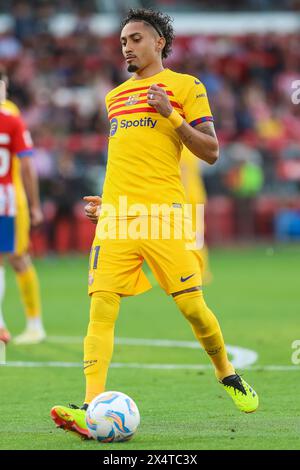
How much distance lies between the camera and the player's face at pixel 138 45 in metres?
6.39

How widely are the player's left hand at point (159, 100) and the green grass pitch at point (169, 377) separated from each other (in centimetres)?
175

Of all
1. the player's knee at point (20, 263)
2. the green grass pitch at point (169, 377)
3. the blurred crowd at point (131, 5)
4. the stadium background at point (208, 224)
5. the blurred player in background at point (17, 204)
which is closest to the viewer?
Answer: the green grass pitch at point (169, 377)

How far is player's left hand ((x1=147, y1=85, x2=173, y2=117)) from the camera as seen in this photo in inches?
241

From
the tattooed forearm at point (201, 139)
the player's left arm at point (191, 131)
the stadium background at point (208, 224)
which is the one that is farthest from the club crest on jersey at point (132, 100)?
the stadium background at point (208, 224)

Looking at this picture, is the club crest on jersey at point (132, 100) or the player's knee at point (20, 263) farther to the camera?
the player's knee at point (20, 263)

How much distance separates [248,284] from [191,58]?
11478 mm

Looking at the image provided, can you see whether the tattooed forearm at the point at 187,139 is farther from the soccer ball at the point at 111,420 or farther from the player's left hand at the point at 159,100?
the soccer ball at the point at 111,420

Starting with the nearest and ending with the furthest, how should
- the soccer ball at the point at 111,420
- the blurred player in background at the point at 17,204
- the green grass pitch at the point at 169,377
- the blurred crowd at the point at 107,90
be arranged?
the soccer ball at the point at 111,420, the green grass pitch at the point at 169,377, the blurred player in background at the point at 17,204, the blurred crowd at the point at 107,90

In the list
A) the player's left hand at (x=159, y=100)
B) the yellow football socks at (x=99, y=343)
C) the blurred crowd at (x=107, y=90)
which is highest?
the blurred crowd at (x=107, y=90)

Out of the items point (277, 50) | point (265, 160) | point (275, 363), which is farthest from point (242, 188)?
point (275, 363)

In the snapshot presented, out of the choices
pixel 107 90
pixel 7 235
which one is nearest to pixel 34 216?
pixel 7 235

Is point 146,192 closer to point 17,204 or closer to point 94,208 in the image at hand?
point 94,208

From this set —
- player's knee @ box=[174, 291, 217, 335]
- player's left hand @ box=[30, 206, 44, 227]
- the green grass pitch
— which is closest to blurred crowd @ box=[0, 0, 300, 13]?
the green grass pitch

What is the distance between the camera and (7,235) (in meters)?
10.2
